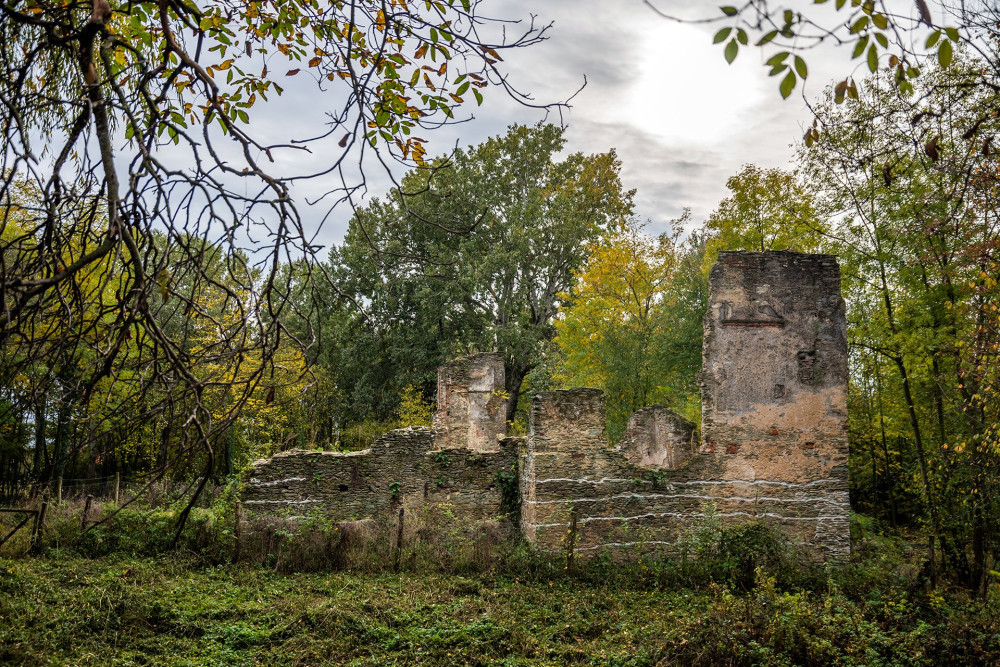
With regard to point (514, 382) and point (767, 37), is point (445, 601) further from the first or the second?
point (514, 382)

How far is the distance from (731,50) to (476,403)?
39.6 ft

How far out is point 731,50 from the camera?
2.69m

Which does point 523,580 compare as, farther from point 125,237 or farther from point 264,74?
point 125,237

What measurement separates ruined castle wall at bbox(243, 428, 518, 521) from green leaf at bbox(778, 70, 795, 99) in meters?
9.20

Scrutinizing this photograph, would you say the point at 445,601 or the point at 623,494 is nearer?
the point at 445,601

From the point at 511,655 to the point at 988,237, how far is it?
644cm

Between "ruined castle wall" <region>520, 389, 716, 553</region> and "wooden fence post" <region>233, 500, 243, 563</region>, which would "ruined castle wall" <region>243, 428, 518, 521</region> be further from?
"ruined castle wall" <region>520, 389, 716, 553</region>

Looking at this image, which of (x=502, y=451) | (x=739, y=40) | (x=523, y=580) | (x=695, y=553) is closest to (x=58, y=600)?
(x=523, y=580)

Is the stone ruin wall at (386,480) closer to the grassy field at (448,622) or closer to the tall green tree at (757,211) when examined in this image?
the grassy field at (448,622)

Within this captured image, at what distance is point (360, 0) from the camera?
384 centimetres

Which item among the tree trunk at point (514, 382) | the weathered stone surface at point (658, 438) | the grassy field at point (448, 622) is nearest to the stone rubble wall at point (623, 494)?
the grassy field at point (448, 622)

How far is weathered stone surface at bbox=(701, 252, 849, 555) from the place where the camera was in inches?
412

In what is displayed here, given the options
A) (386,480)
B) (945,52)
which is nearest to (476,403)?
(386,480)

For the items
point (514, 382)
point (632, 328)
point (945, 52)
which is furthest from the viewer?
point (514, 382)
